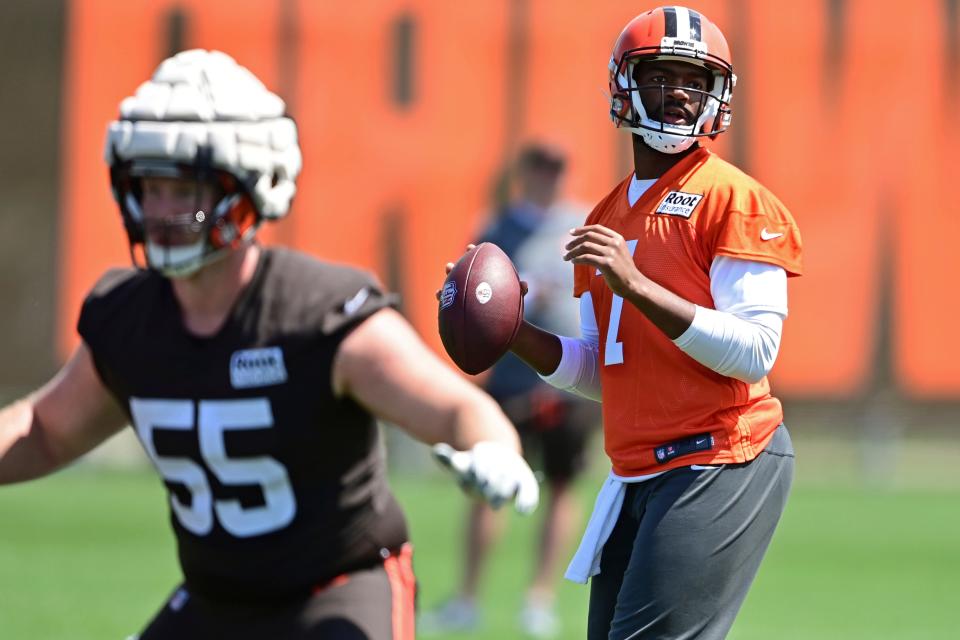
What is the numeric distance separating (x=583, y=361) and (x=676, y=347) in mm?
320

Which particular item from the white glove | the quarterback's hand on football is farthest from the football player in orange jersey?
the white glove

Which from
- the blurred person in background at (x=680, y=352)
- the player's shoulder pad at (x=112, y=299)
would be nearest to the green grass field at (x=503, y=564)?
the player's shoulder pad at (x=112, y=299)

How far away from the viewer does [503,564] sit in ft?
30.4

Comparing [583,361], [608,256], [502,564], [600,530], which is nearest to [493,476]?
[608,256]

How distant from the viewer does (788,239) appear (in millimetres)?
3393

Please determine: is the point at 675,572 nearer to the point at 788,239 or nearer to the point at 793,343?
the point at 788,239

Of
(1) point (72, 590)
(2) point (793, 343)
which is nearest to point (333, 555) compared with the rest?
(1) point (72, 590)

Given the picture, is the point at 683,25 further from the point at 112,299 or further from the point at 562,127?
the point at 562,127

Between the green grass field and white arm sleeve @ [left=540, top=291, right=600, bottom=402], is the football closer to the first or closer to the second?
white arm sleeve @ [left=540, top=291, right=600, bottom=402]

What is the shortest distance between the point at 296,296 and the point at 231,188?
0.27m

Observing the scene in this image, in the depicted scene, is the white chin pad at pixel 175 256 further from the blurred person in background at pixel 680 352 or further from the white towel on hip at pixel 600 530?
the white towel on hip at pixel 600 530

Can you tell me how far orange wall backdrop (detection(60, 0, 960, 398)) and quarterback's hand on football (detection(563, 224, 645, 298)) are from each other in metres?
11.5

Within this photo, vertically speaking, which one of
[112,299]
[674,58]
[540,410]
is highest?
[674,58]

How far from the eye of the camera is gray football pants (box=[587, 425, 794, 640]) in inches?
132
